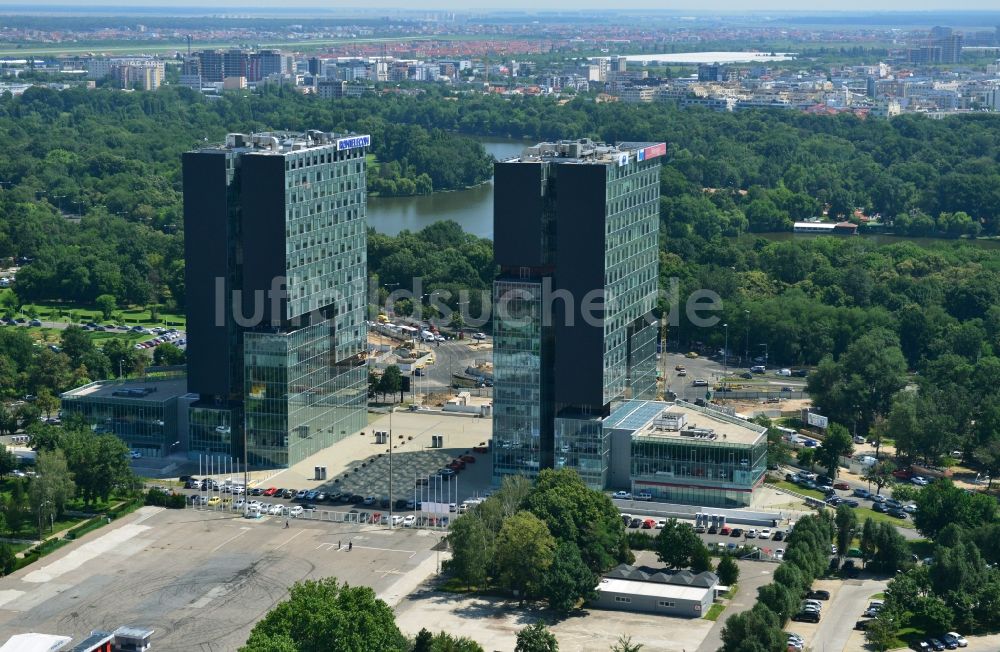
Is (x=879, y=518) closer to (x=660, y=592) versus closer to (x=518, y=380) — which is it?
(x=660, y=592)

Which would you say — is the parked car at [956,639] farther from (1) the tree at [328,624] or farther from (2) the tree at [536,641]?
(1) the tree at [328,624]

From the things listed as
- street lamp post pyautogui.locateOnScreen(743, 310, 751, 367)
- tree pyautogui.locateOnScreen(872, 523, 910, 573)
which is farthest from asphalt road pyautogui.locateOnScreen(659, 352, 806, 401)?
tree pyautogui.locateOnScreen(872, 523, 910, 573)

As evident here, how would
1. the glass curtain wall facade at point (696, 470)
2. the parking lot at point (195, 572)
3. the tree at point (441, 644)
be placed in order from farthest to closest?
the glass curtain wall facade at point (696, 470), the parking lot at point (195, 572), the tree at point (441, 644)

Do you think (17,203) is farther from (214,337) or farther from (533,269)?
(533,269)

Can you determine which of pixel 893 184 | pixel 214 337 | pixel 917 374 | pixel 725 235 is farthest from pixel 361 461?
pixel 893 184

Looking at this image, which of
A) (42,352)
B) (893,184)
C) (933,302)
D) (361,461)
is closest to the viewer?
(361,461)

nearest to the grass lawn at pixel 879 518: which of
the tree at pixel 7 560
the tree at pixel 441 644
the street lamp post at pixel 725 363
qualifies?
the street lamp post at pixel 725 363

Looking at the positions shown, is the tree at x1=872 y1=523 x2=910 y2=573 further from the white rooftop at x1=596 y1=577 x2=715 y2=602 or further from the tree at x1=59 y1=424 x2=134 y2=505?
the tree at x1=59 y1=424 x2=134 y2=505
